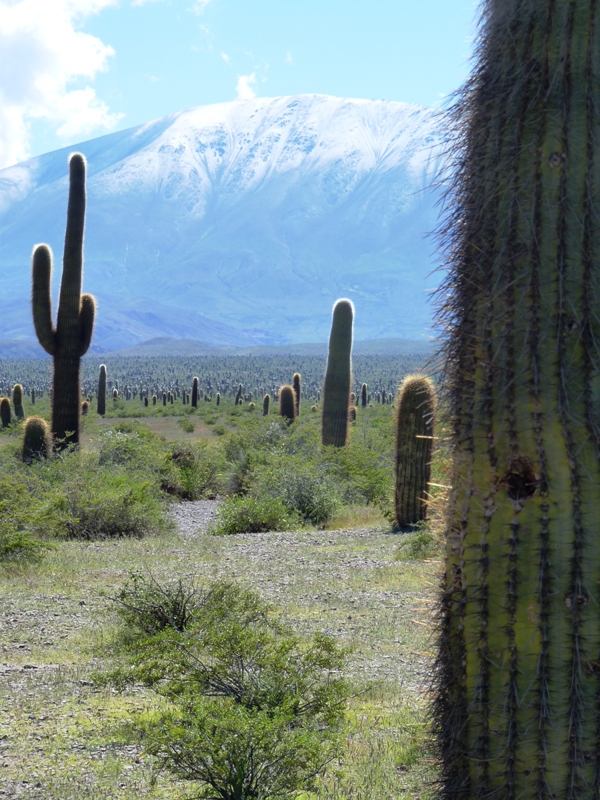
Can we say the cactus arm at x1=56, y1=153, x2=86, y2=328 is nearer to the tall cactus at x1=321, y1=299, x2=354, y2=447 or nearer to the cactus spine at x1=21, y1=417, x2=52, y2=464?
the cactus spine at x1=21, y1=417, x2=52, y2=464

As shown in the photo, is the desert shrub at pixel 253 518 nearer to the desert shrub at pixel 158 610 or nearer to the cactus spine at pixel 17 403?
the desert shrub at pixel 158 610

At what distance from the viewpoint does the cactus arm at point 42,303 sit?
19.7m

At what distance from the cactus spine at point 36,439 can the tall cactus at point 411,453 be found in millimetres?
7954

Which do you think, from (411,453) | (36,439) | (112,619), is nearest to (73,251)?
(36,439)

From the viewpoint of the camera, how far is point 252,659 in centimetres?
571

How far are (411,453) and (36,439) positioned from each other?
8.66m

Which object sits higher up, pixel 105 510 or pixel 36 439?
pixel 36 439

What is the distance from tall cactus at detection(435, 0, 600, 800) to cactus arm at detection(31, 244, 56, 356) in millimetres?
16892

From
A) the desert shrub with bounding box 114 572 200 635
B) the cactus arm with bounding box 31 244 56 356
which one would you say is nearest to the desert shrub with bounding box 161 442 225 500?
the cactus arm with bounding box 31 244 56 356

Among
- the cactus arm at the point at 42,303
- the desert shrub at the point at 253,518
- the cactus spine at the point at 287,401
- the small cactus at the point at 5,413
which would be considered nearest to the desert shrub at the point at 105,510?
the desert shrub at the point at 253,518

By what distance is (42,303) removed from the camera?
19672mm

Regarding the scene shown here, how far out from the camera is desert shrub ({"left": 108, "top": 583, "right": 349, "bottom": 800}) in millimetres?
4594

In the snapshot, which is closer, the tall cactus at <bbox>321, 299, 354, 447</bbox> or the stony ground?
the stony ground

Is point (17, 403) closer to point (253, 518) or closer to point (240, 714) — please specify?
point (253, 518)
